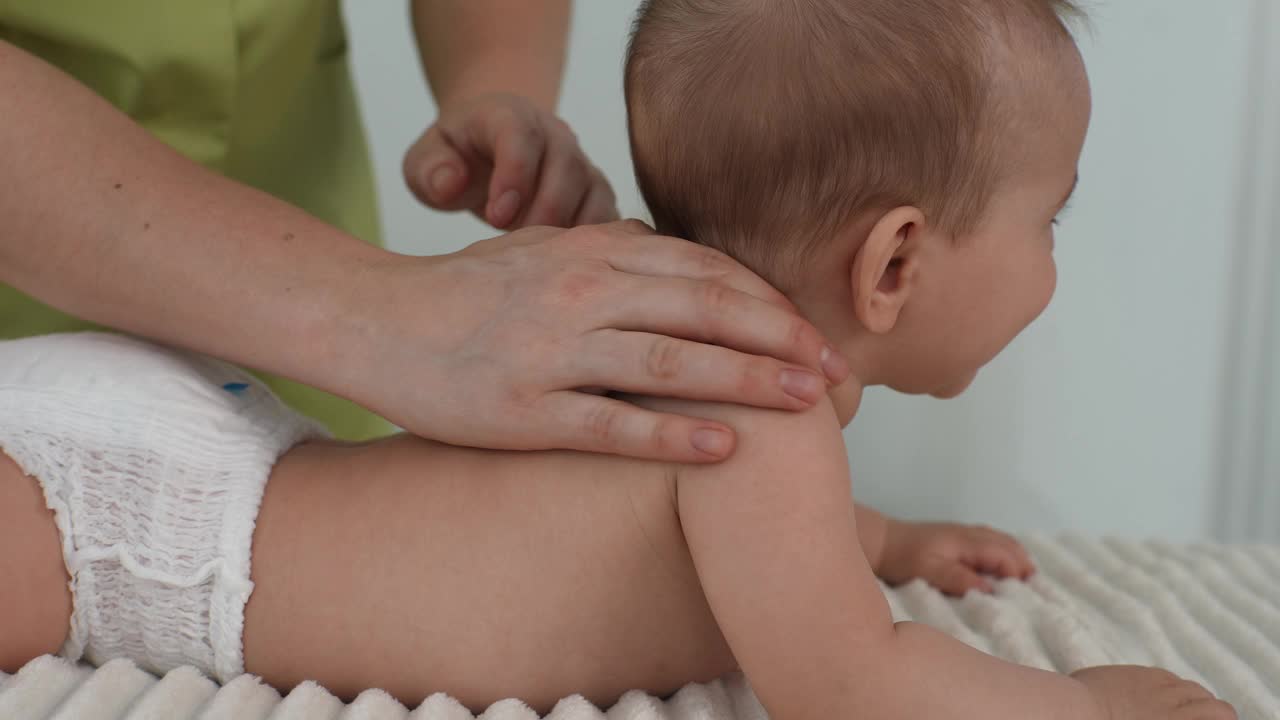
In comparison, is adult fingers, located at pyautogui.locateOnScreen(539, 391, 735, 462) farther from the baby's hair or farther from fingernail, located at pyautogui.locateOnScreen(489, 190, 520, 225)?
fingernail, located at pyautogui.locateOnScreen(489, 190, 520, 225)

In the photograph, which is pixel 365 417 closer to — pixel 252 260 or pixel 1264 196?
pixel 252 260

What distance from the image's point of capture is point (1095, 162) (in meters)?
1.89

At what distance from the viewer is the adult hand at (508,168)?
0.96m

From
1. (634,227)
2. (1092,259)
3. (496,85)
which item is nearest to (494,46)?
(496,85)

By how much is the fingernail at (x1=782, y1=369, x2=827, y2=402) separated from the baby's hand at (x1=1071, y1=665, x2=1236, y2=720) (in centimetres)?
25

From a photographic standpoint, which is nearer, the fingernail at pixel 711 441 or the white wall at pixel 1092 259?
the fingernail at pixel 711 441

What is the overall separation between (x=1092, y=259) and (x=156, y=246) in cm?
152

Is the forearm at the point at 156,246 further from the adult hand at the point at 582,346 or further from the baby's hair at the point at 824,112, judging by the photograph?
the baby's hair at the point at 824,112

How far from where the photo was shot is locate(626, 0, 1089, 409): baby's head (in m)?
0.71

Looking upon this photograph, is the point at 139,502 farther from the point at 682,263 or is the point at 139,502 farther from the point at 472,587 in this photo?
the point at 682,263

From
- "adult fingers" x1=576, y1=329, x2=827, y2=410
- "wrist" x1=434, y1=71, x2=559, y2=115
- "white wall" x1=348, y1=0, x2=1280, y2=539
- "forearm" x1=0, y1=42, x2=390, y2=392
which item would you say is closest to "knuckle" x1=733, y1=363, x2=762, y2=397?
"adult fingers" x1=576, y1=329, x2=827, y2=410

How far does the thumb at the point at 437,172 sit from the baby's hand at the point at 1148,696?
62 cm

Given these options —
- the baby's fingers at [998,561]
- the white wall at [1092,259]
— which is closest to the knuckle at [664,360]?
the baby's fingers at [998,561]

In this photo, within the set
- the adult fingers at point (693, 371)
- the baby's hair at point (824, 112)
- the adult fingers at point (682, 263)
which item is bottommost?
the adult fingers at point (693, 371)
